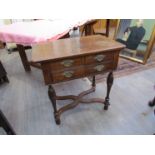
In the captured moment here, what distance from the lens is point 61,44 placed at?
1222mm

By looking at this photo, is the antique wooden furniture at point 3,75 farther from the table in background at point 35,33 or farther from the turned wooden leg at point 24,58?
the table in background at point 35,33

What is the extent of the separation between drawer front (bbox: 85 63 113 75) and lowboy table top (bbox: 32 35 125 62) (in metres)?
0.14

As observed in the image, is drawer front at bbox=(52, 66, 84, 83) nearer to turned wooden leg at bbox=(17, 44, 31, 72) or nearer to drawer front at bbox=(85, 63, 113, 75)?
drawer front at bbox=(85, 63, 113, 75)

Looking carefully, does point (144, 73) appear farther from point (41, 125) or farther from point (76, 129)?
point (41, 125)

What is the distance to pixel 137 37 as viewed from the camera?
2520mm

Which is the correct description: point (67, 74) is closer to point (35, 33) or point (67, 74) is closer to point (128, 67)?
point (35, 33)

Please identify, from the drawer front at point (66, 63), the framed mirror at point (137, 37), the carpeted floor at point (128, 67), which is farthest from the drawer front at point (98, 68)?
the framed mirror at point (137, 37)

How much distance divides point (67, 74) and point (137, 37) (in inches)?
76.9

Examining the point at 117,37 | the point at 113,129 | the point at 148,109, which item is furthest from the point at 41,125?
the point at 117,37

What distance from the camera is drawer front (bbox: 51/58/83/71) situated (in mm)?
1026

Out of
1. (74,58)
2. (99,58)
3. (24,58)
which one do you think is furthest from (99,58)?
(24,58)

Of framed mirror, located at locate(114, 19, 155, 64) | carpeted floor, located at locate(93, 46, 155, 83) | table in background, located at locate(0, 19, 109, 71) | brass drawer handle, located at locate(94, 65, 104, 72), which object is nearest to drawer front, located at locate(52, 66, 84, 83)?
brass drawer handle, located at locate(94, 65, 104, 72)

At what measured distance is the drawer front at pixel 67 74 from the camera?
3.55ft

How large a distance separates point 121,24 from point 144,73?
3.67ft
